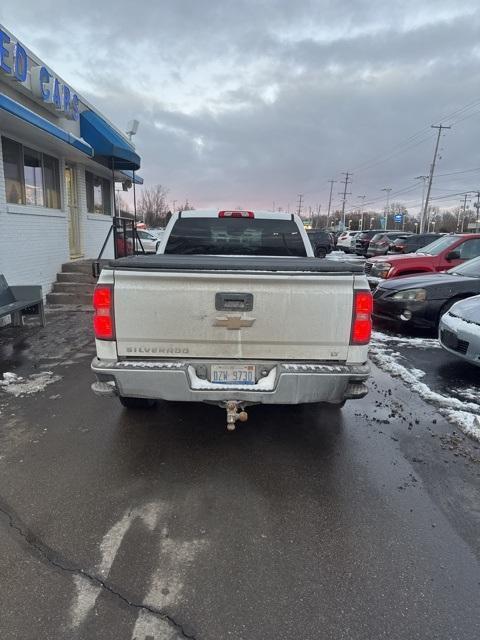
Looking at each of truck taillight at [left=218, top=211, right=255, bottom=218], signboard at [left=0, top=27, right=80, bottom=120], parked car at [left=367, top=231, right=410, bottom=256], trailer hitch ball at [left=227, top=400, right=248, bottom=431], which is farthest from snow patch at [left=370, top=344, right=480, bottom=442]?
parked car at [left=367, top=231, right=410, bottom=256]

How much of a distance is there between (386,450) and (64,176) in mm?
11481

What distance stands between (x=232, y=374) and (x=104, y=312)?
3.49 feet

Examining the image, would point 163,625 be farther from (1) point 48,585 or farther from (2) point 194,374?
(2) point 194,374

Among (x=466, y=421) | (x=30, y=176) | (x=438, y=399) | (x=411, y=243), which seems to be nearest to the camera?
(x=466, y=421)

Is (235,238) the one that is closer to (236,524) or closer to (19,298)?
(236,524)

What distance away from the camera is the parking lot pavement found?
2.27 meters

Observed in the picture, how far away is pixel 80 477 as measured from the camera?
351 centimetres

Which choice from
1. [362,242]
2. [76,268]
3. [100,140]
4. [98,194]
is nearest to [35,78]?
[100,140]

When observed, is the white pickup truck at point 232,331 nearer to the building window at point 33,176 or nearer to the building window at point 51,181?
the building window at point 33,176

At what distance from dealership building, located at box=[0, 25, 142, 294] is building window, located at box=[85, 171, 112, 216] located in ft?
0.31

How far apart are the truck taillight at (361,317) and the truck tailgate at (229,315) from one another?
0.05 meters

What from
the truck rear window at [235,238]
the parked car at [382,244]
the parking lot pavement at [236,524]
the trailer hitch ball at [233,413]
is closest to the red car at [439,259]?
the truck rear window at [235,238]

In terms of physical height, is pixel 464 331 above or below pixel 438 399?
above

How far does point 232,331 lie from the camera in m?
3.38
